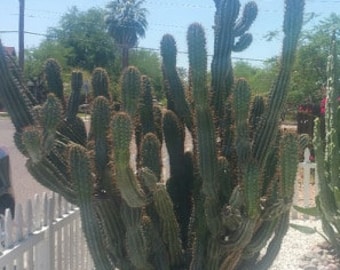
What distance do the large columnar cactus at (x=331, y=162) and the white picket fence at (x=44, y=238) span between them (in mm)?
2402

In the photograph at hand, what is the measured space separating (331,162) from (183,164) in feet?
6.48

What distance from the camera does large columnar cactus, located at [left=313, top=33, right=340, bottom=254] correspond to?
6.21 meters

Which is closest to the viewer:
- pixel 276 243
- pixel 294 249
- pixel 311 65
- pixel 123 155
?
pixel 123 155

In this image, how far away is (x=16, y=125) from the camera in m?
4.59

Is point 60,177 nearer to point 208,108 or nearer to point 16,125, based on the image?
point 16,125

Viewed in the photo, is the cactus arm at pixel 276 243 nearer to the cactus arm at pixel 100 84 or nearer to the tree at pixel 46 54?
the cactus arm at pixel 100 84

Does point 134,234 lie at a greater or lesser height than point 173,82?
lesser

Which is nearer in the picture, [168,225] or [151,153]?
[151,153]

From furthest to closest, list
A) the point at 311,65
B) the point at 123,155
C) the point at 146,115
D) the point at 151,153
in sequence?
1. the point at 311,65
2. the point at 146,115
3. the point at 151,153
4. the point at 123,155

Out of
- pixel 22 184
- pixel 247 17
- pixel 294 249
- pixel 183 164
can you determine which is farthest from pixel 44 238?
pixel 22 184

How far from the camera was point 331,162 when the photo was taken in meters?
6.38

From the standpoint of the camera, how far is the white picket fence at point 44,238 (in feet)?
14.0

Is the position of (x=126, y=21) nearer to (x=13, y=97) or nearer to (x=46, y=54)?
(x=46, y=54)

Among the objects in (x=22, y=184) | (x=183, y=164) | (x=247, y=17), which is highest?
(x=247, y=17)
